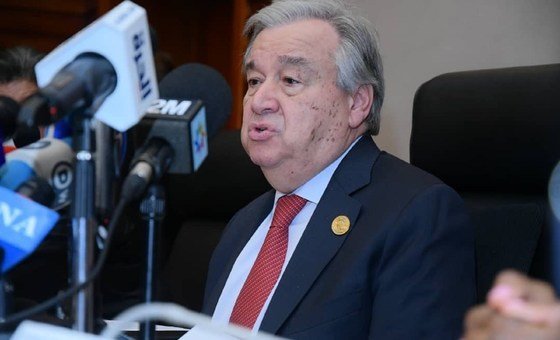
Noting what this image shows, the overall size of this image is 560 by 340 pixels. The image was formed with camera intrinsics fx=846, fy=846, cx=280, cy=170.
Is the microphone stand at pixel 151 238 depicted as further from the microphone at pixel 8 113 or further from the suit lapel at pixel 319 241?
the suit lapel at pixel 319 241

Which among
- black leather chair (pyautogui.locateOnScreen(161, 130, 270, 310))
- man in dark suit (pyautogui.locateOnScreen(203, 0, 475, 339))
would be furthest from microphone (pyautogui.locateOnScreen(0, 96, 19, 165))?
black leather chair (pyautogui.locateOnScreen(161, 130, 270, 310))

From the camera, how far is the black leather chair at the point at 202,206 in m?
2.28

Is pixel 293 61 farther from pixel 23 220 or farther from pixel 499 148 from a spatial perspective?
pixel 23 220

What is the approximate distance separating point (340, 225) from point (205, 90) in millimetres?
542

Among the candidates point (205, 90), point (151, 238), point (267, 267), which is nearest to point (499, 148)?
point (267, 267)

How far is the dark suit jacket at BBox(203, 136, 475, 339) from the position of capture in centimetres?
137

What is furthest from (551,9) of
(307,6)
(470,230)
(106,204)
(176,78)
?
(106,204)

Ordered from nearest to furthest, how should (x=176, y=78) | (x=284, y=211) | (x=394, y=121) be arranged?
(x=176, y=78), (x=284, y=211), (x=394, y=121)

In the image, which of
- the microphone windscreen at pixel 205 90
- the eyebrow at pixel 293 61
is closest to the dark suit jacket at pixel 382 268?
the eyebrow at pixel 293 61

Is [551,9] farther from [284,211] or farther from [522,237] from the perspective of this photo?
[284,211]

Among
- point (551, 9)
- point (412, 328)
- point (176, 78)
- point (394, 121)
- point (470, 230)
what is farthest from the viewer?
point (394, 121)

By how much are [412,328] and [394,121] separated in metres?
1.36

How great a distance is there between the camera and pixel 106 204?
0.88 metres

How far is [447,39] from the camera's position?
246cm
